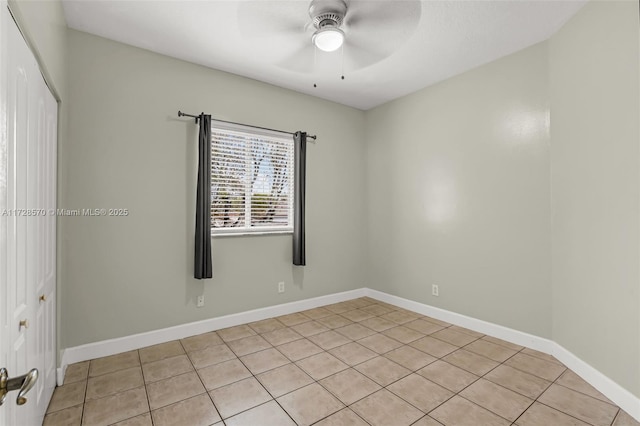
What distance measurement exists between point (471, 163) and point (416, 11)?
1636mm

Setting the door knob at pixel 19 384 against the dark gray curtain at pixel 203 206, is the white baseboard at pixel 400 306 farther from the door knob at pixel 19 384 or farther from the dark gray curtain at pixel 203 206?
the door knob at pixel 19 384

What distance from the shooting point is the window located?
11.1 ft

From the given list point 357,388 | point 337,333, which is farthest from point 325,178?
point 357,388

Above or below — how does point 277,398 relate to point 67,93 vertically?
below


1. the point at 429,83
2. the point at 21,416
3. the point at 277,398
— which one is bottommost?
the point at 277,398

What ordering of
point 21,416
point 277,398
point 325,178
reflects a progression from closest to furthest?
point 21,416, point 277,398, point 325,178

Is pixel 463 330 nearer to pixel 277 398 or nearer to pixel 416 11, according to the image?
pixel 277 398

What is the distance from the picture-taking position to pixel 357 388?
88.5 inches

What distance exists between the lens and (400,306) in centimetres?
410

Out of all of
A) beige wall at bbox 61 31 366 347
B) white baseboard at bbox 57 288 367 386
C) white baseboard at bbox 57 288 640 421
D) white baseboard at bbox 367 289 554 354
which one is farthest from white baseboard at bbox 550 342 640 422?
beige wall at bbox 61 31 366 347

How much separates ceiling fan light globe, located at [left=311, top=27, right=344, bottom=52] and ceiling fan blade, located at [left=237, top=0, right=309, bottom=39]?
0.18 meters

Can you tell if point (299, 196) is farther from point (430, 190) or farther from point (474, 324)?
point (474, 324)

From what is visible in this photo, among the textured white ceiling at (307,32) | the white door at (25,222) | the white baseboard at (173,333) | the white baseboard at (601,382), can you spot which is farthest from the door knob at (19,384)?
the white baseboard at (601,382)

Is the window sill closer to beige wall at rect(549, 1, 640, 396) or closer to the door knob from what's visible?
the door knob
